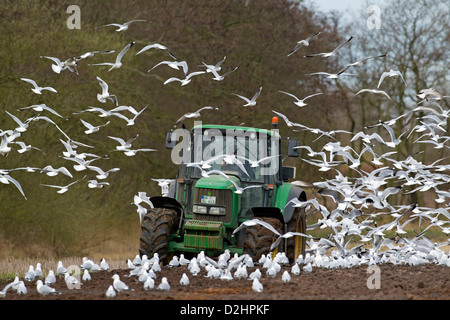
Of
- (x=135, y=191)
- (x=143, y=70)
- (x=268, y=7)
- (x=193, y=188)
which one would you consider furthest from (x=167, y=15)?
(x=193, y=188)

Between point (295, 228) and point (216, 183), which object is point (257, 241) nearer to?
point (216, 183)

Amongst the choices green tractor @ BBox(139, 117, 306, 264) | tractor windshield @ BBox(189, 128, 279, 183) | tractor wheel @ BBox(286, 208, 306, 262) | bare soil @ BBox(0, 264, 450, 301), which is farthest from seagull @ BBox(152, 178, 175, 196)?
tractor wheel @ BBox(286, 208, 306, 262)

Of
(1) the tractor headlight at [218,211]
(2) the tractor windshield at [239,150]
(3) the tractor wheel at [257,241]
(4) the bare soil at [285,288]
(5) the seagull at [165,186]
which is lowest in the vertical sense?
Answer: (4) the bare soil at [285,288]

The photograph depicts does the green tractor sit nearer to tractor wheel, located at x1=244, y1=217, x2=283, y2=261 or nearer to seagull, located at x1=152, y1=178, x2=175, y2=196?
tractor wheel, located at x1=244, y1=217, x2=283, y2=261

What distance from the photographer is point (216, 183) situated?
9852 mm

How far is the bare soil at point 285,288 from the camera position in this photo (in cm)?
666

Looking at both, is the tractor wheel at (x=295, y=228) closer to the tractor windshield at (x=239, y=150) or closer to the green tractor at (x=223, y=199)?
the green tractor at (x=223, y=199)

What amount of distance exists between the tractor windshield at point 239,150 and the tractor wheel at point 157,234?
974 millimetres

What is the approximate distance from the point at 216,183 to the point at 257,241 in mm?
1015

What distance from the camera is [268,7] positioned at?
2191 cm

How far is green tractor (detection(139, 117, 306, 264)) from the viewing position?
9539 mm

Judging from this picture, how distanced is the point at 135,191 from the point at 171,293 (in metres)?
12.0

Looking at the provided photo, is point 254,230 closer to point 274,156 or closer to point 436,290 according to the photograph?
point 274,156

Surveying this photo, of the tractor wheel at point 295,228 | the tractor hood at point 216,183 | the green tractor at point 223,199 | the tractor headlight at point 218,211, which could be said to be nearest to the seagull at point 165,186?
the green tractor at point 223,199
